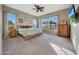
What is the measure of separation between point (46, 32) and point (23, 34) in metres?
0.44

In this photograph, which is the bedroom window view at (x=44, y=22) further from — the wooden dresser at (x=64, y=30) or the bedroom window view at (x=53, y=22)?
the wooden dresser at (x=64, y=30)

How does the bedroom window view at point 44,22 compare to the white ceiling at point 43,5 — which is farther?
the bedroom window view at point 44,22

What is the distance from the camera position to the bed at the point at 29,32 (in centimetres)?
197

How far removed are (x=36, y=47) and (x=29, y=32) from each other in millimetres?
308

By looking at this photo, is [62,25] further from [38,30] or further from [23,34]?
[23,34]

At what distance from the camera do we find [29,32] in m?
1.99

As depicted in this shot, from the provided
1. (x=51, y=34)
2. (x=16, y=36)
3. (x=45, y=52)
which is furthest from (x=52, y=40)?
(x=16, y=36)

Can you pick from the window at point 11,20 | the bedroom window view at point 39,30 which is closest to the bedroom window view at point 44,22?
the bedroom window view at point 39,30

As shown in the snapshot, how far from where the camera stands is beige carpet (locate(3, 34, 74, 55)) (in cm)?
192

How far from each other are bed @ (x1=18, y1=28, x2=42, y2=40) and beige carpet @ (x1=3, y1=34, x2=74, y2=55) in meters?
0.08

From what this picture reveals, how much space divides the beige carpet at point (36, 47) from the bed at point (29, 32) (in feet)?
0.25

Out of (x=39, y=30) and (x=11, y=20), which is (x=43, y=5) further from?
(x=11, y=20)

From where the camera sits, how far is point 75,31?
74.4 inches

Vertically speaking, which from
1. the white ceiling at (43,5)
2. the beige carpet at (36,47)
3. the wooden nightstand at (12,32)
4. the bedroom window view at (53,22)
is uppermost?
the white ceiling at (43,5)
